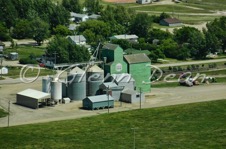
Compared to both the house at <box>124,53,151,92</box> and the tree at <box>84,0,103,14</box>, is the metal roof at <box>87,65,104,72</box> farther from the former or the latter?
the tree at <box>84,0,103,14</box>

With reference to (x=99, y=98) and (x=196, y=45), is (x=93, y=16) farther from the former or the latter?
(x=99, y=98)

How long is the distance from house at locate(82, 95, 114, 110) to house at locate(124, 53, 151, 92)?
19.1 feet

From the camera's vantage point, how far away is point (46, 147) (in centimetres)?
4100

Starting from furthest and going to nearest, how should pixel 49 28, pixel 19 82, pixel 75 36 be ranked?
1. pixel 49 28
2. pixel 75 36
3. pixel 19 82

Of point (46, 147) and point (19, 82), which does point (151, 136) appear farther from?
point (19, 82)

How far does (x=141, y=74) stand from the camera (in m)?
59.7

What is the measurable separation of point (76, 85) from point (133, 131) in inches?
Result: 468

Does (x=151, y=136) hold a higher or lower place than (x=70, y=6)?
lower

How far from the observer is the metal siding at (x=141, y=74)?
194 feet

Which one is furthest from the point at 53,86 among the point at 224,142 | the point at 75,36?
the point at 75,36

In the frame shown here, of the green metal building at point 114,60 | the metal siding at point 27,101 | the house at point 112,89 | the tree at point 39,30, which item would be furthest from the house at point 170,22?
the metal siding at point 27,101

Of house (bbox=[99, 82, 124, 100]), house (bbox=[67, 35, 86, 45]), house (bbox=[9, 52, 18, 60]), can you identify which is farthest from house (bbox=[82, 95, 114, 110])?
house (bbox=[67, 35, 86, 45])

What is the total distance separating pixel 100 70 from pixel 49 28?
3537cm

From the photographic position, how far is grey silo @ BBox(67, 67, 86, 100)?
5572 centimetres
